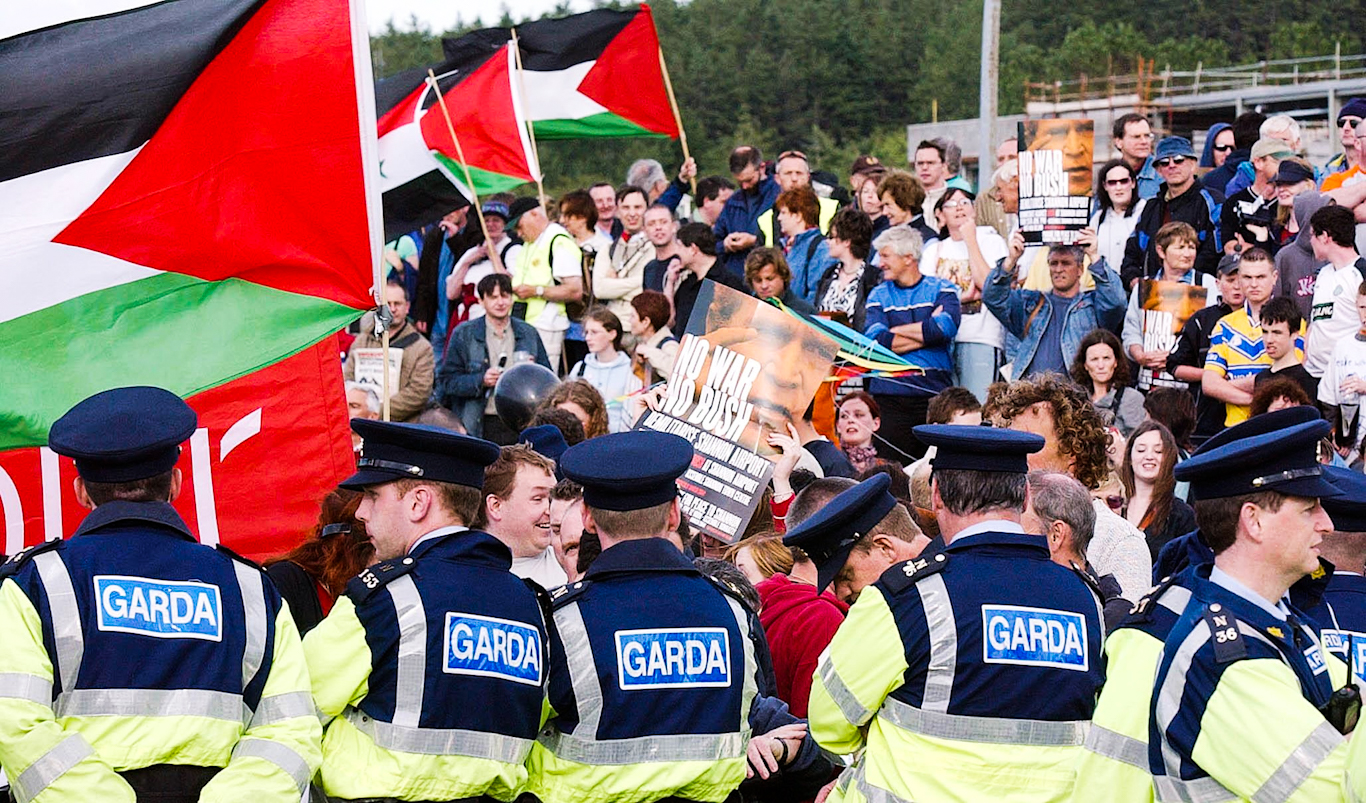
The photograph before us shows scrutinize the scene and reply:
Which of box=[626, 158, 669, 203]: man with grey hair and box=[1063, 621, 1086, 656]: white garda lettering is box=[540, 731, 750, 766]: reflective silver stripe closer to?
box=[1063, 621, 1086, 656]: white garda lettering

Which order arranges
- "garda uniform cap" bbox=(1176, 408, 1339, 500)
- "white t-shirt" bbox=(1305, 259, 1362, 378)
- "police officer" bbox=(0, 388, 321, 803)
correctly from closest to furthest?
"garda uniform cap" bbox=(1176, 408, 1339, 500) < "police officer" bbox=(0, 388, 321, 803) < "white t-shirt" bbox=(1305, 259, 1362, 378)

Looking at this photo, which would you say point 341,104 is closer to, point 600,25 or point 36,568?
point 36,568

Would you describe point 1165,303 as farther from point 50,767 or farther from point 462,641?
point 50,767

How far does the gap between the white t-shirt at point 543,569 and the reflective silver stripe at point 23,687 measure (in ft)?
7.37

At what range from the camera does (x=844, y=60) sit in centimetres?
8425

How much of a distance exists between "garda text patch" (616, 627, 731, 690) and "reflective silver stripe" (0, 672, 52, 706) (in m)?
1.49

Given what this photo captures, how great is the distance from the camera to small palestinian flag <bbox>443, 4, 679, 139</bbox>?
14.0 meters

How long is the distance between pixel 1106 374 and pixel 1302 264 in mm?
1468

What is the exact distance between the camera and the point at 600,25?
1398cm

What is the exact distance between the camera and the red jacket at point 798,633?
5.46 meters

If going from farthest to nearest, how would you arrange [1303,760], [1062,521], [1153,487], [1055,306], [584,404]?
[1055,306] → [584,404] → [1153,487] → [1062,521] → [1303,760]

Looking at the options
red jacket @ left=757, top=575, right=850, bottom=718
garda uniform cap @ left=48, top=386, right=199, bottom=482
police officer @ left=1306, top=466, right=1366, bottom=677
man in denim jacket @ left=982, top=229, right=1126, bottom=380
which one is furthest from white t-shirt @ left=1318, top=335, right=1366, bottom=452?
garda uniform cap @ left=48, top=386, right=199, bottom=482

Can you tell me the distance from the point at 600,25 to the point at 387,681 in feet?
33.7

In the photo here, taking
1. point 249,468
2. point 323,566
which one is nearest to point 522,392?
point 249,468
